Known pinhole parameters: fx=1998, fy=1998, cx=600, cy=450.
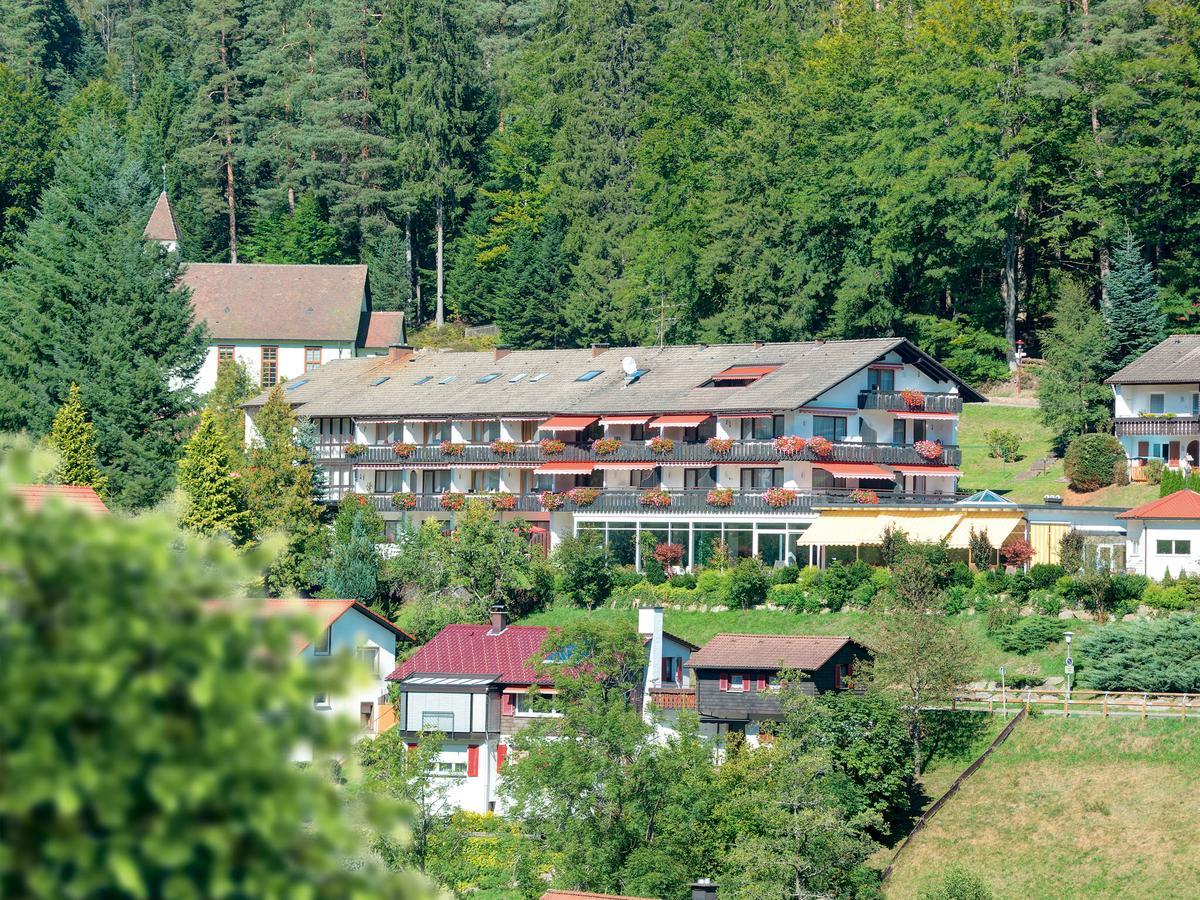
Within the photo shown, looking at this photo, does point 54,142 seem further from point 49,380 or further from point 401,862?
point 401,862

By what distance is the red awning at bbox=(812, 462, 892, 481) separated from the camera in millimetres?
67500

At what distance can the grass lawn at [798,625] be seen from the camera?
5134 cm

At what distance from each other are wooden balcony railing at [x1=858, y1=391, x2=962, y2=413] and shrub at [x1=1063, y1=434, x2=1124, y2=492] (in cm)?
455

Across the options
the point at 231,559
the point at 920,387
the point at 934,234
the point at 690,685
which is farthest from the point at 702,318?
the point at 231,559

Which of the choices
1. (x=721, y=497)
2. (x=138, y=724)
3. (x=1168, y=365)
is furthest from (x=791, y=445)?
(x=138, y=724)

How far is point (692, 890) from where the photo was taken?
40.9 m

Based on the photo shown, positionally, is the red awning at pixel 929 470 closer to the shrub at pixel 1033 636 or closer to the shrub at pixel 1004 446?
the shrub at pixel 1004 446

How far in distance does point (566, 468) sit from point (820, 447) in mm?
10485

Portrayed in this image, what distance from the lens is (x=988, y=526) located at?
59.6 m

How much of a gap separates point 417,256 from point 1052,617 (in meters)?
70.1

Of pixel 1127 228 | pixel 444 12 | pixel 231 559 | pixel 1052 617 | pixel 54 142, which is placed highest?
pixel 444 12

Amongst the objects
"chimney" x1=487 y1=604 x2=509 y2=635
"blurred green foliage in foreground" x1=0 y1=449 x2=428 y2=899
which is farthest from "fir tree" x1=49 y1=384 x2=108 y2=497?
"blurred green foliage in foreground" x1=0 y1=449 x2=428 y2=899

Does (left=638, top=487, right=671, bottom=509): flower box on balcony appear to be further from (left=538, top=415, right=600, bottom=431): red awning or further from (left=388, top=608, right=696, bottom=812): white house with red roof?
(left=388, top=608, right=696, bottom=812): white house with red roof

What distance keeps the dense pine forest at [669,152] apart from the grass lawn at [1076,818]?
1530 inches
